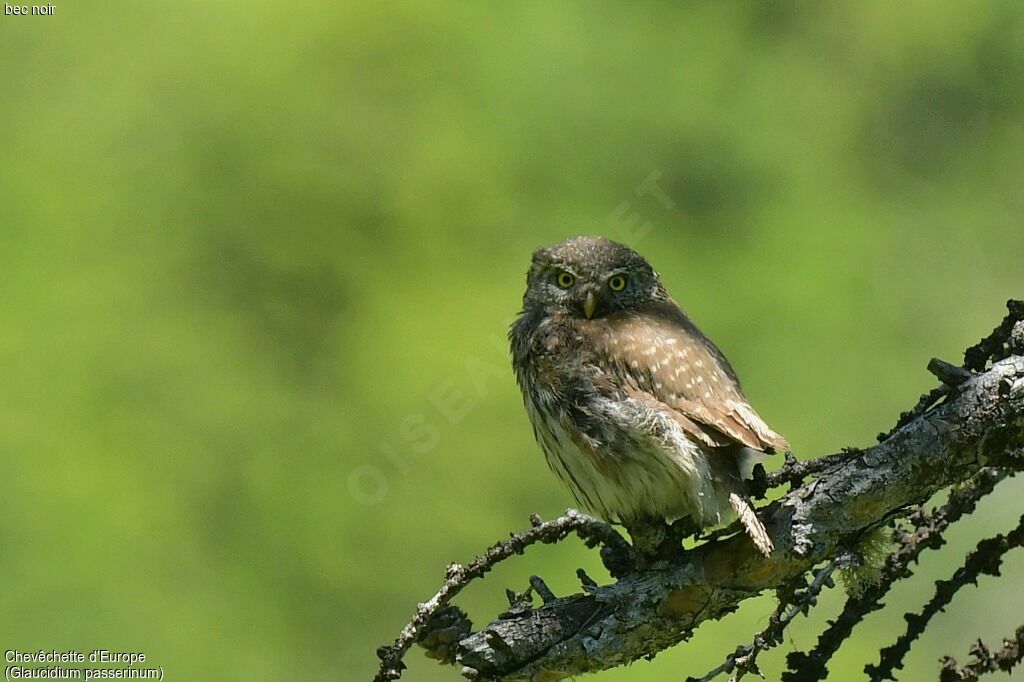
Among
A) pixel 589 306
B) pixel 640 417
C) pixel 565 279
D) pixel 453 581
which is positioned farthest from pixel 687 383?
pixel 453 581

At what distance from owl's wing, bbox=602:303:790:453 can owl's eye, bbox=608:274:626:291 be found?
0.44m

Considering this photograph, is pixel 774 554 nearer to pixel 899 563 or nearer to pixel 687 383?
pixel 899 563

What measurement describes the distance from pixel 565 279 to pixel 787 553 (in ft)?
6.23

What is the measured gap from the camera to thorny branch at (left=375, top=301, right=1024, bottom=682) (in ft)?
9.64

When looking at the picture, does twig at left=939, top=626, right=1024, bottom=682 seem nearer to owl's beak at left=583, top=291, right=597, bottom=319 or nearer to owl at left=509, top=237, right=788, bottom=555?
owl at left=509, top=237, right=788, bottom=555

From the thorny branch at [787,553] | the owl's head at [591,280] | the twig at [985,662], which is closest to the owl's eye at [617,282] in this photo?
the owl's head at [591,280]

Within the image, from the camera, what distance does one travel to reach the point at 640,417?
385 centimetres

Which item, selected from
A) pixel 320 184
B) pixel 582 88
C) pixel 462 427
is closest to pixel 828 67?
pixel 582 88

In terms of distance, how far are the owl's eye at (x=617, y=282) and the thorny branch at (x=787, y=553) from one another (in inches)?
57.1

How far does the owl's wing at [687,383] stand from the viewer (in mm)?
3768

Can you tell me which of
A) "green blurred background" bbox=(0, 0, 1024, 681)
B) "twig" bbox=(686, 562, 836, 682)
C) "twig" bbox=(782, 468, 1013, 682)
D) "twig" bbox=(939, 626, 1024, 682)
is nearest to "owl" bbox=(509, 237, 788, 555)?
"twig" bbox=(686, 562, 836, 682)

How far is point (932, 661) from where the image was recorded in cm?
710

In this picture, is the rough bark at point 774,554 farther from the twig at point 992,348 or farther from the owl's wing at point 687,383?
the owl's wing at point 687,383

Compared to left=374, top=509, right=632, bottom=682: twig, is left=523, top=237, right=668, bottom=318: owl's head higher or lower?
higher
